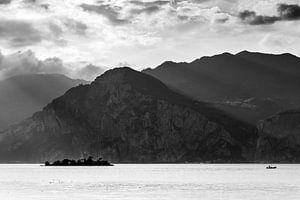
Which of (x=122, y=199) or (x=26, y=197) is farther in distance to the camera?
(x=26, y=197)

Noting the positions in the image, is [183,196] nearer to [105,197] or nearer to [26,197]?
[105,197]

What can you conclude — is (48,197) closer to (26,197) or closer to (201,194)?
(26,197)

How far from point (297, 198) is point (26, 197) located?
2541 inches

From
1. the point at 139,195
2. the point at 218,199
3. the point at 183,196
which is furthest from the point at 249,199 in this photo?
the point at 139,195

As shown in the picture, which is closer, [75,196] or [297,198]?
[297,198]

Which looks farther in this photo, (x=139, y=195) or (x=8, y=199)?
(x=139, y=195)

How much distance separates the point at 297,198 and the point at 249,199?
11.4 metres

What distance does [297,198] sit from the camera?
5837 inches

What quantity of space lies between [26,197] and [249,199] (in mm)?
53590

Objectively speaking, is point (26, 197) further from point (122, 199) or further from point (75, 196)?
point (122, 199)

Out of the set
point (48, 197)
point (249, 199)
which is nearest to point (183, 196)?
point (249, 199)

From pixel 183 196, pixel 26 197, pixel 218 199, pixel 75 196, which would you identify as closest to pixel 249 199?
pixel 218 199

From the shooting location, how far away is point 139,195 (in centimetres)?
15875

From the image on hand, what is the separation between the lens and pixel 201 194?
16488 cm
